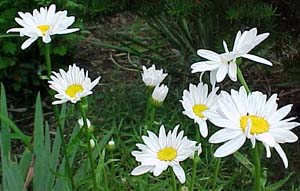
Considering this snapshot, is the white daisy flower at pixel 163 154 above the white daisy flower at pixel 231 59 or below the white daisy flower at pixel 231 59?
below

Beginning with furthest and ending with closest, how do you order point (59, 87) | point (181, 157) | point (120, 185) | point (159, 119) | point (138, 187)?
point (159, 119) < point (120, 185) < point (138, 187) < point (59, 87) < point (181, 157)

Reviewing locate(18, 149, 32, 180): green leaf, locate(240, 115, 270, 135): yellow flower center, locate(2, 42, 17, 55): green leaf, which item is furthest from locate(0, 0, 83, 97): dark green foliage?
locate(240, 115, 270, 135): yellow flower center

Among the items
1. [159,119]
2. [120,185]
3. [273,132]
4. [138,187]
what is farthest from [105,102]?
[273,132]

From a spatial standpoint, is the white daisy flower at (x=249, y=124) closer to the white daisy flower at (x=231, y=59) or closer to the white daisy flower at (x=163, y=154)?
the white daisy flower at (x=231, y=59)

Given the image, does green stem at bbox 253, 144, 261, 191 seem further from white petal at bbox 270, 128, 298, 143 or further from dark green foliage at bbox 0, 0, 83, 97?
dark green foliage at bbox 0, 0, 83, 97

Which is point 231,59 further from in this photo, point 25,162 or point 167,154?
point 25,162

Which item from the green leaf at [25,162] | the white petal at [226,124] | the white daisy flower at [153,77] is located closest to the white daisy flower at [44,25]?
the white daisy flower at [153,77]

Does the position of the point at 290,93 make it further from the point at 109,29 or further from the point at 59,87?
the point at 59,87
